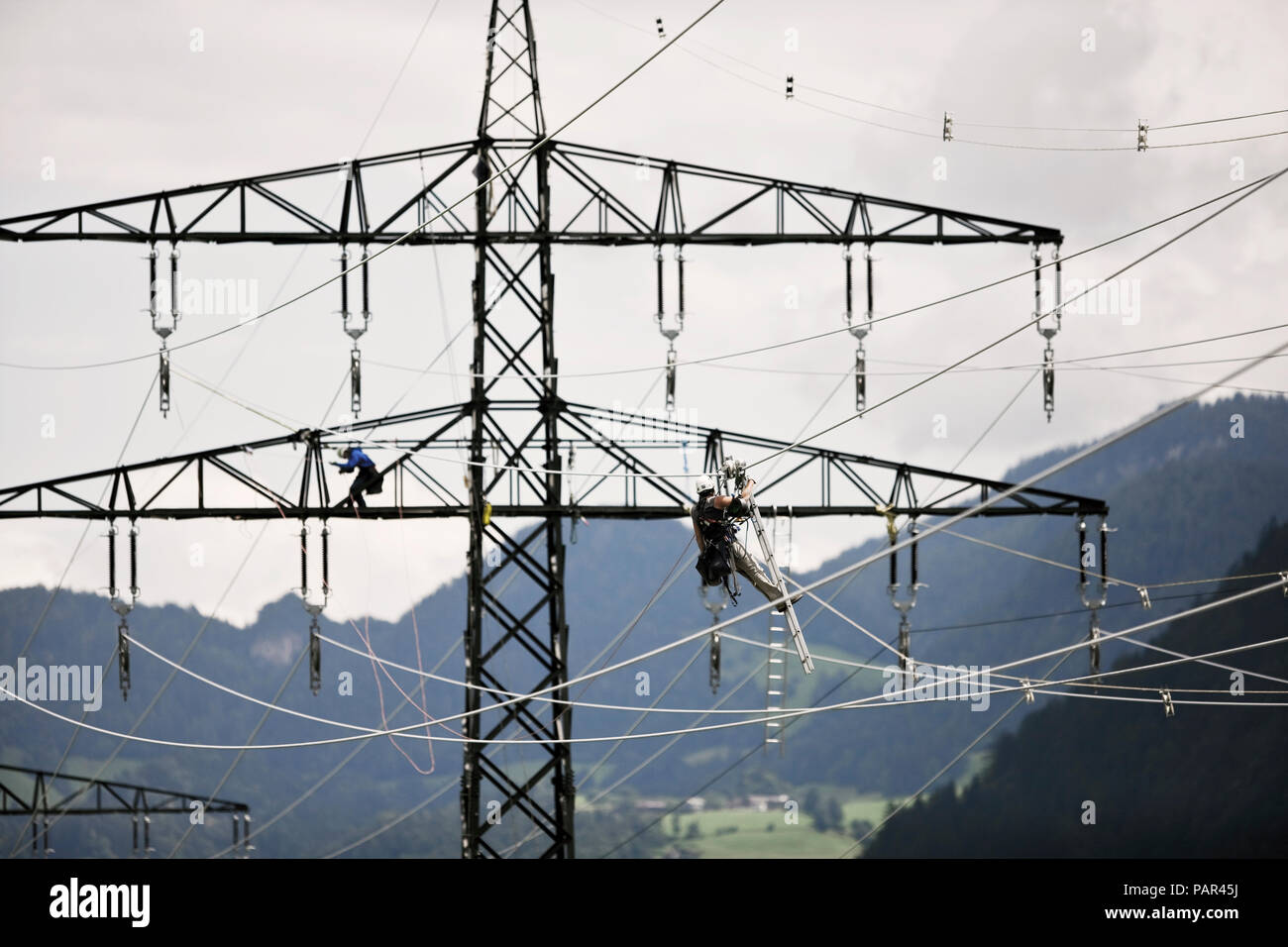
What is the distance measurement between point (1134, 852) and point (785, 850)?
3599 centimetres

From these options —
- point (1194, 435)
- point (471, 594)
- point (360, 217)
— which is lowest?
point (471, 594)

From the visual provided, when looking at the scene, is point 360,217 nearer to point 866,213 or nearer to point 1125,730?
point 866,213

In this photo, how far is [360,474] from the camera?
89.0 ft

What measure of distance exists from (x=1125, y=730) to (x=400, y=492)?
11957 cm

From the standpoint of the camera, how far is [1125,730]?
13725 cm

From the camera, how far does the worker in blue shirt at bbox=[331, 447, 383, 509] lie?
87.9ft

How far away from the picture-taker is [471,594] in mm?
25797

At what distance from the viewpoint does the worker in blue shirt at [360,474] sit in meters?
26.8
